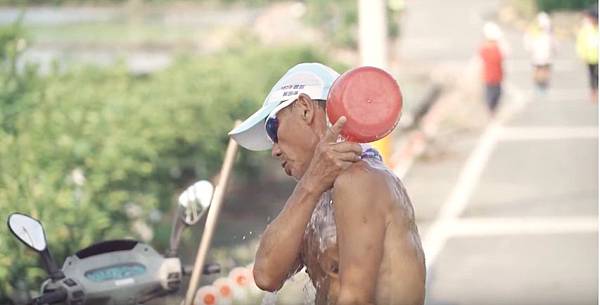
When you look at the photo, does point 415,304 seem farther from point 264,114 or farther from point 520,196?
point 520,196

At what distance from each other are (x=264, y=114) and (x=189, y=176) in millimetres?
7719

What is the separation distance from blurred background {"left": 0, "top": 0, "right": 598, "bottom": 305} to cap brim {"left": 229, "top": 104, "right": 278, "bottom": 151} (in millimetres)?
446

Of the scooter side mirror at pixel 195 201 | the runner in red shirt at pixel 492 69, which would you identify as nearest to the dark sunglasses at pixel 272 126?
the scooter side mirror at pixel 195 201

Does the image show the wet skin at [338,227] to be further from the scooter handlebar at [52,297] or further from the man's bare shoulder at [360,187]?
the scooter handlebar at [52,297]

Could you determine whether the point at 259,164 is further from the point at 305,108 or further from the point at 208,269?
the point at 305,108

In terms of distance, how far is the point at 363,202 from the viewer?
11.0 ft

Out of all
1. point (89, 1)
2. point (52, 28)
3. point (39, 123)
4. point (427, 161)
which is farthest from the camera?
point (89, 1)

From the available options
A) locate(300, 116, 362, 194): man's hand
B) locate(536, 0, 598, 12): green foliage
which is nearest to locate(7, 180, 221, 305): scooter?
locate(300, 116, 362, 194): man's hand

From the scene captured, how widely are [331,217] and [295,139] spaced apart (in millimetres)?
236

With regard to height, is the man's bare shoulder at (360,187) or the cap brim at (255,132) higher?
the cap brim at (255,132)

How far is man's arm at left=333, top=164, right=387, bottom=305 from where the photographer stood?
3342 millimetres

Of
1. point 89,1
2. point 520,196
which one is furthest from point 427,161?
point 89,1

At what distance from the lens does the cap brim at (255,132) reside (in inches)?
146

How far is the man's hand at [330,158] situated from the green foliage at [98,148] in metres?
3.37
